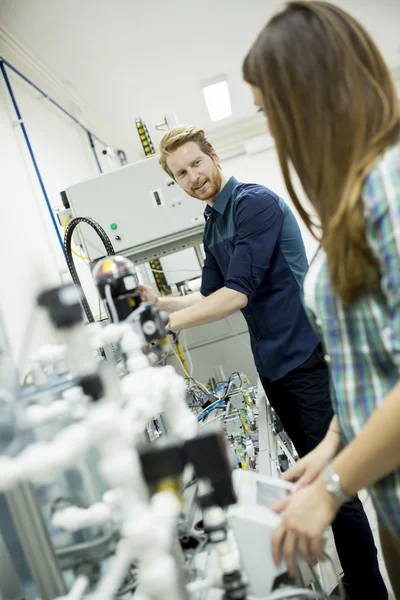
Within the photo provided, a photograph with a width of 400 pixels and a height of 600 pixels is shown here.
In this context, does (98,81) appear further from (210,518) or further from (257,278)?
(210,518)

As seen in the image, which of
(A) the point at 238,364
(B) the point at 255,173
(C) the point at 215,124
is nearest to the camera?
(A) the point at 238,364

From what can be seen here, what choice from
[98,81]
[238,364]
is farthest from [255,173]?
[238,364]

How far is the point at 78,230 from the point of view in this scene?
7.25ft

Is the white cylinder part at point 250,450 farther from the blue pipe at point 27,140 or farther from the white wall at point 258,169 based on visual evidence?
the white wall at point 258,169

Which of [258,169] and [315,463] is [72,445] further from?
[258,169]

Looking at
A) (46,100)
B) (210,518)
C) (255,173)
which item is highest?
(46,100)

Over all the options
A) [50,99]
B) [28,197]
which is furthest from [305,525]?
[50,99]

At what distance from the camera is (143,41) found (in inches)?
117

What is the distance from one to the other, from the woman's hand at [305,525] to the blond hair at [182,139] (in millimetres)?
1282

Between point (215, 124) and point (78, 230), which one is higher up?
point (215, 124)

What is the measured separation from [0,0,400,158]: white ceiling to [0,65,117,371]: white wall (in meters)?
0.32

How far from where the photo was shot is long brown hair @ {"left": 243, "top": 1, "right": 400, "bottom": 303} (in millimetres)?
577

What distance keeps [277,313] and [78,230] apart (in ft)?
3.98

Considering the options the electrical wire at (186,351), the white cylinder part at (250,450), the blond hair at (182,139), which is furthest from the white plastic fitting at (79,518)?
the electrical wire at (186,351)
